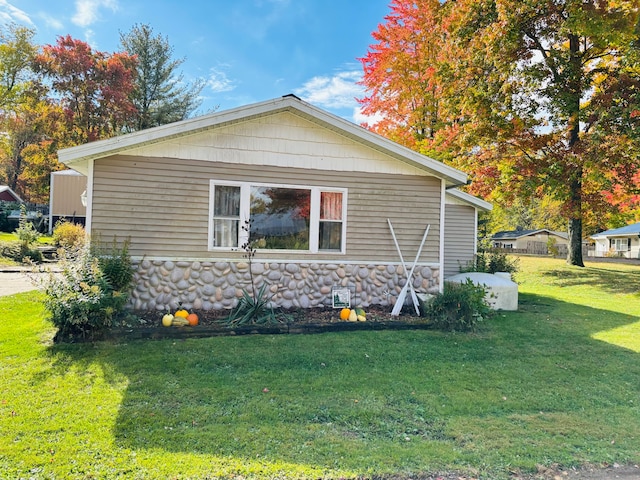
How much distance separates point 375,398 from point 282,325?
8.43ft

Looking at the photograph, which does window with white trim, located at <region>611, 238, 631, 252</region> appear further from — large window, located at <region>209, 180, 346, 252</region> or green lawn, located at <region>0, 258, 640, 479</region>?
large window, located at <region>209, 180, 346, 252</region>

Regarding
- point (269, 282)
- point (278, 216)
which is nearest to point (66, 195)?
point (278, 216)

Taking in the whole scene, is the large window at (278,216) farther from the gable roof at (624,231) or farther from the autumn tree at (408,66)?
the gable roof at (624,231)

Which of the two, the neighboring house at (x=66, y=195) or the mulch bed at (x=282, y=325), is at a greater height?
the neighboring house at (x=66, y=195)

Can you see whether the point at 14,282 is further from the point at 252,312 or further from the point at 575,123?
the point at 575,123

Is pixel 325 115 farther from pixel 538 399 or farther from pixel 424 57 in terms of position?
pixel 424 57

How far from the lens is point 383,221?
7.73m

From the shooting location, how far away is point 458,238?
11.3 metres

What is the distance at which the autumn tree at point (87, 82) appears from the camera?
21.8 meters

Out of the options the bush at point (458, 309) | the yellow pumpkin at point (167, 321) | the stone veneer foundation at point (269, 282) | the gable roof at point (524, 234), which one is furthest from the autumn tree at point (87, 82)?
the gable roof at point (524, 234)

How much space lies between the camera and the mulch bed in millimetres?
5637

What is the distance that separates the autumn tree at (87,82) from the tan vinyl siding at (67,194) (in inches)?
152

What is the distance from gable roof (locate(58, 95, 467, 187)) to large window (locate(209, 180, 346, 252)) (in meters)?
1.05

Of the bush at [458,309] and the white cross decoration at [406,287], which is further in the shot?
the white cross decoration at [406,287]
